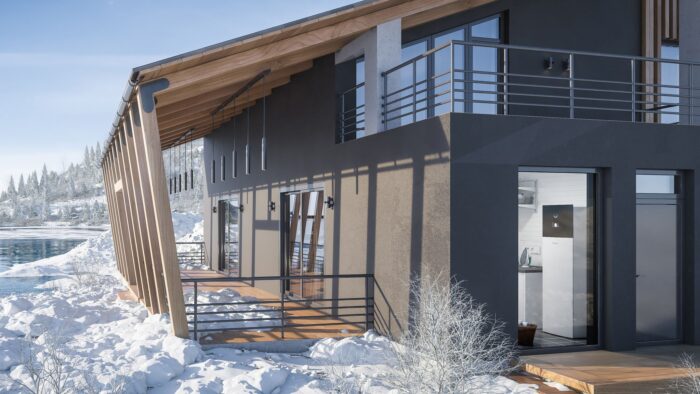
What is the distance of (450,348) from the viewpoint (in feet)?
20.8

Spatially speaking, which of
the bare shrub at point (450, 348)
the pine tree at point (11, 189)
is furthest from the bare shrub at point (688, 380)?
the pine tree at point (11, 189)

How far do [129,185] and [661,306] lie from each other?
816 cm

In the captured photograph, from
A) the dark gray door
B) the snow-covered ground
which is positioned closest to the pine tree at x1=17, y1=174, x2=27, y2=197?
the snow-covered ground

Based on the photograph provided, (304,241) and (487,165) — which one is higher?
(487,165)

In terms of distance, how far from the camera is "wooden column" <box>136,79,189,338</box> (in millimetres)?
7570

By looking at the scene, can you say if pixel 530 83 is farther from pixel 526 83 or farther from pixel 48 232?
pixel 48 232

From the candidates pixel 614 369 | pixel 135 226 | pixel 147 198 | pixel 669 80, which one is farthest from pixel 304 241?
pixel 669 80

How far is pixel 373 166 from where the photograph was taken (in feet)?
29.4

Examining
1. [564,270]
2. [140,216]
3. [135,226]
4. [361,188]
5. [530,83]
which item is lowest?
[564,270]

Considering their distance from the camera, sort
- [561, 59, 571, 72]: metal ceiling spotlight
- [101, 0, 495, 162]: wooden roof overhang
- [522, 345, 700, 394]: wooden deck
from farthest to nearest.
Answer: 1. [561, 59, 571, 72]: metal ceiling spotlight
2. [101, 0, 495, 162]: wooden roof overhang
3. [522, 345, 700, 394]: wooden deck

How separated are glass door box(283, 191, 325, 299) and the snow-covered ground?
256 centimetres

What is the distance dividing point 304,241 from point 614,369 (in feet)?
19.2

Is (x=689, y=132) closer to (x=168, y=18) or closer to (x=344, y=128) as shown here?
(x=344, y=128)

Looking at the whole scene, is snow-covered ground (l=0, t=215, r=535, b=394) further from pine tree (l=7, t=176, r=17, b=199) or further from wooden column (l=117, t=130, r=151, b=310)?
pine tree (l=7, t=176, r=17, b=199)
